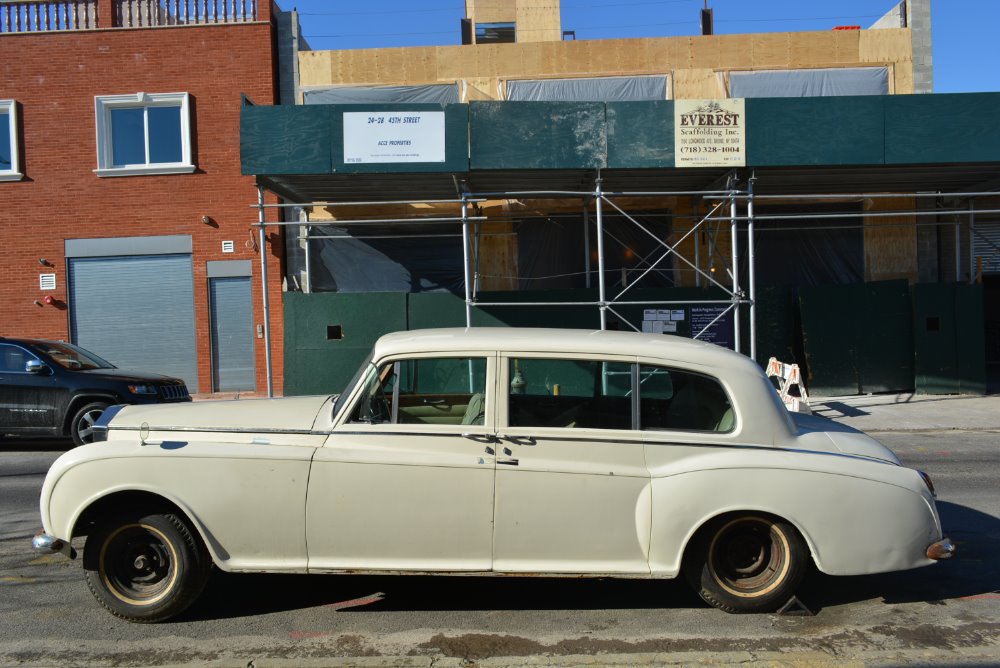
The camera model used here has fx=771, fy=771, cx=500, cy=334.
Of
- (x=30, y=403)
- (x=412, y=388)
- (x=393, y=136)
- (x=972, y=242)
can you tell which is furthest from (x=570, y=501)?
(x=972, y=242)

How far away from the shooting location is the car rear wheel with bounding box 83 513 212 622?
430cm

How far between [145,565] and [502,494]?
209 centimetres

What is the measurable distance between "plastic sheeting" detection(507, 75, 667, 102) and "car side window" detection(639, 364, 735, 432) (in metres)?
12.9

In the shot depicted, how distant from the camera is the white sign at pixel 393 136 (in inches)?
468

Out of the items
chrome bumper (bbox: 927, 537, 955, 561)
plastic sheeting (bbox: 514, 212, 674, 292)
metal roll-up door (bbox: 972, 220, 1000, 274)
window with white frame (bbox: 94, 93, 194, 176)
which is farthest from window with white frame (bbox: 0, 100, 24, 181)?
metal roll-up door (bbox: 972, 220, 1000, 274)

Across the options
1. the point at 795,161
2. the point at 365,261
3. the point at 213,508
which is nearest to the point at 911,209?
the point at 795,161

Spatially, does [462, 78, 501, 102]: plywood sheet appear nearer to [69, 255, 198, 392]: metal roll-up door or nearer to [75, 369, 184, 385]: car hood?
[69, 255, 198, 392]: metal roll-up door

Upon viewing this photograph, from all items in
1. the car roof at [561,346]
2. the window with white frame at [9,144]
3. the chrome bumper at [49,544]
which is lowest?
the chrome bumper at [49,544]

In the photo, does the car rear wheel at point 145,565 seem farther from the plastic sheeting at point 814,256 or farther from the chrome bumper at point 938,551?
the plastic sheeting at point 814,256

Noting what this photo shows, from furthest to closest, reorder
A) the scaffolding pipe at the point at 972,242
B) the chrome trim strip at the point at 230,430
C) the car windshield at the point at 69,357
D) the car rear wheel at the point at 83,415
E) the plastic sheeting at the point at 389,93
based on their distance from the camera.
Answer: the plastic sheeting at the point at 389,93
the scaffolding pipe at the point at 972,242
the car windshield at the point at 69,357
the car rear wheel at the point at 83,415
the chrome trim strip at the point at 230,430

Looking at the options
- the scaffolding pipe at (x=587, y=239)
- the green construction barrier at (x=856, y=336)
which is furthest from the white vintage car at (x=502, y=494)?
the green construction barrier at (x=856, y=336)

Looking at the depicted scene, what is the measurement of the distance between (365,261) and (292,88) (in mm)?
4059

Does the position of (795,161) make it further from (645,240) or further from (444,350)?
(444,350)

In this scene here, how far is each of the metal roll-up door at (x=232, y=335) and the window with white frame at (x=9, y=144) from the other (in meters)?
4.74
